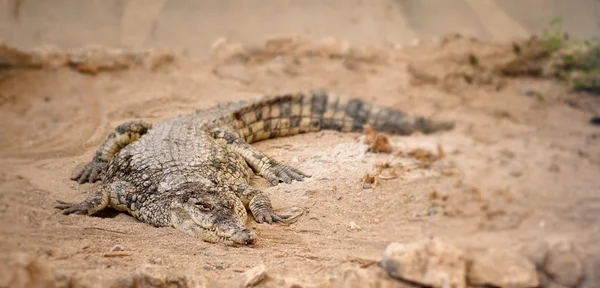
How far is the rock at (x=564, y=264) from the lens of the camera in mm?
Answer: 1350

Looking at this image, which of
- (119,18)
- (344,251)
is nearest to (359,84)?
(119,18)

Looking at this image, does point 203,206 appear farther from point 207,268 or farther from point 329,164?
point 329,164

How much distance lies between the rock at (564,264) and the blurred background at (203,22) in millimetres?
3456

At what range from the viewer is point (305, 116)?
14.8 ft

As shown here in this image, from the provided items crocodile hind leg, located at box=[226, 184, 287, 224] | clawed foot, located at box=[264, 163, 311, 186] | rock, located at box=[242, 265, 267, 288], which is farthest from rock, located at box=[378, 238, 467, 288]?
clawed foot, located at box=[264, 163, 311, 186]

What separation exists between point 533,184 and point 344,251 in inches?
31.9

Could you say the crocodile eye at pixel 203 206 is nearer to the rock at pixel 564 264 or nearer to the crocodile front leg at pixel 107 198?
the crocodile front leg at pixel 107 198

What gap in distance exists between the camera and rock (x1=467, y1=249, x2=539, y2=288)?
53.7 inches

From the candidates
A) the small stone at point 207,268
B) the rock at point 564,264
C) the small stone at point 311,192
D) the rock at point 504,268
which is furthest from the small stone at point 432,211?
Result: the small stone at point 311,192

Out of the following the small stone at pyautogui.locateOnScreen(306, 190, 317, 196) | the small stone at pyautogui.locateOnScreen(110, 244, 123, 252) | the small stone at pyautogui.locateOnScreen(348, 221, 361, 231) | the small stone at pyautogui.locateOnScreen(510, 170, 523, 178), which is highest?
the small stone at pyautogui.locateOnScreen(510, 170, 523, 178)

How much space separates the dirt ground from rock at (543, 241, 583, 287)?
0.08 ft

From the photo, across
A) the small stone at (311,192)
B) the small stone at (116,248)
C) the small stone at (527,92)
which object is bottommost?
the small stone at (116,248)

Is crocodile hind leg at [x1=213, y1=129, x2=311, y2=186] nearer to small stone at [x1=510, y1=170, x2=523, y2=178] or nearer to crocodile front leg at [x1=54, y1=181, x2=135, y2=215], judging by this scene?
crocodile front leg at [x1=54, y1=181, x2=135, y2=215]

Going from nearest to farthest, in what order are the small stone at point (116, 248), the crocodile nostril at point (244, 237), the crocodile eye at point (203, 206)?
1. the small stone at point (116, 248)
2. the crocodile nostril at point (244, 237)
3. the crocodile eye at point (203, 206)
